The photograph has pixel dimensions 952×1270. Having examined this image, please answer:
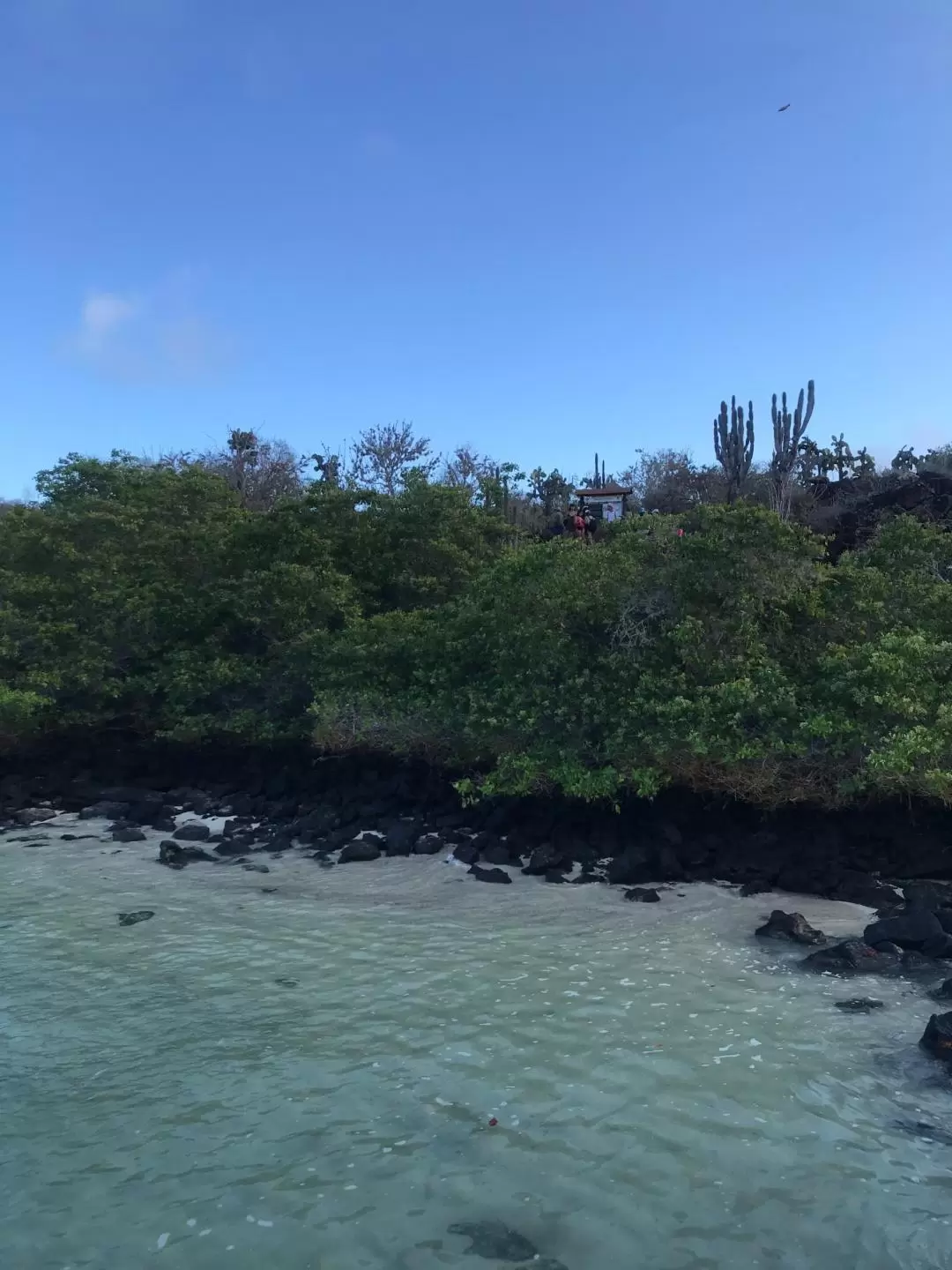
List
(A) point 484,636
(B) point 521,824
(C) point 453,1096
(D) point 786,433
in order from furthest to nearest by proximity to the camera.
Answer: (D) point 786,433, (A) point 484,636, (B) point 521,824, (C) point 453,1096

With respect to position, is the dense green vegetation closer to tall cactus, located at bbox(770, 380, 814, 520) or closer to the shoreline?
the shoreline

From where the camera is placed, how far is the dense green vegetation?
36.9 ft

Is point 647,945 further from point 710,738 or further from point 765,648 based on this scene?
point 765,648

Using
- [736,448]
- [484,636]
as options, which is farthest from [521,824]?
[736,448]

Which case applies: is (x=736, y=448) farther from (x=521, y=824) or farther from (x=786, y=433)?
(x=521, y=824)

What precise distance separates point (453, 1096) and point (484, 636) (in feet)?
27.8

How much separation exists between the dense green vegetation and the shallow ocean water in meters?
2.10

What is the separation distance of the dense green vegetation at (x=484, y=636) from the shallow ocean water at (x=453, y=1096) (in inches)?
82.9

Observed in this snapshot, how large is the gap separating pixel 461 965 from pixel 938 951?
412 cm

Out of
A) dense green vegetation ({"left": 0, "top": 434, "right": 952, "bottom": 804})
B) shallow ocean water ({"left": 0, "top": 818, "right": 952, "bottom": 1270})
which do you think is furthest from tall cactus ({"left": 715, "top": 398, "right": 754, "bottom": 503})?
shallow ocean water ({"left": 0, "top": 818, "right": 952, "bottom": 1270})


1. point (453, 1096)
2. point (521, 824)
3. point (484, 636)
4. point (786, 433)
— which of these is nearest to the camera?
point (453, 1096)

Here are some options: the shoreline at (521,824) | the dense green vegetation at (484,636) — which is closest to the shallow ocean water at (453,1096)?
the shoreline at (521,824)

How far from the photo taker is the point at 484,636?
1430 cm

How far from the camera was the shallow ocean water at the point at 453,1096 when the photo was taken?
5.04m
